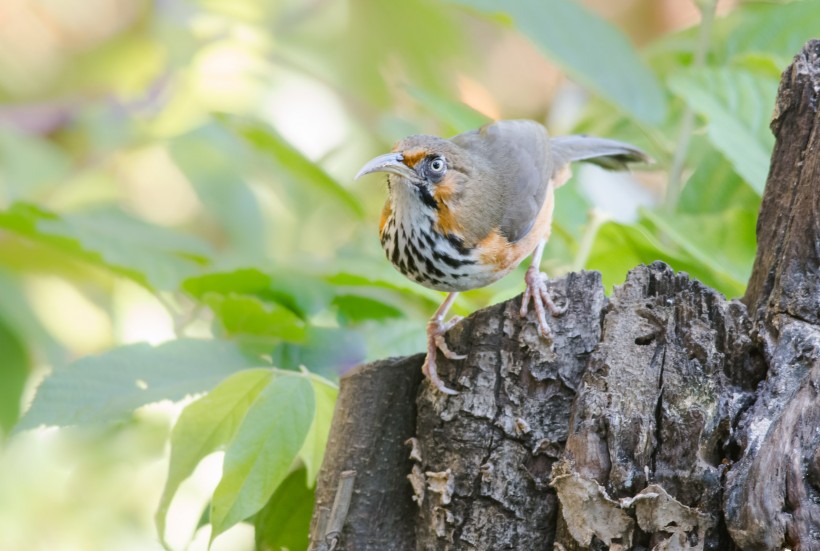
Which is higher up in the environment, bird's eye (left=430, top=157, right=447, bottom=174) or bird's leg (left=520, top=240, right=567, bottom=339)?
bird's eye (left=430, top=157, right=447, bottom=174)

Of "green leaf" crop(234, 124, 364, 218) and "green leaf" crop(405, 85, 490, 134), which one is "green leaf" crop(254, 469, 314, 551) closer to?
"green leaf" crop(234, 124, 364, 218)

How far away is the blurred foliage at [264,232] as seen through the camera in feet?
6.79

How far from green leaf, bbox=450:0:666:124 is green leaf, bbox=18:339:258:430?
4.67ft

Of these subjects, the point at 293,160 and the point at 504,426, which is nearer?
the point at 504,426

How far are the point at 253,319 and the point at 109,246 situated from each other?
59 centimetres

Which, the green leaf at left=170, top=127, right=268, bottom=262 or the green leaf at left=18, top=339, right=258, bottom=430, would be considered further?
the green leaf at left=170, top=127, right=268, bottom=262

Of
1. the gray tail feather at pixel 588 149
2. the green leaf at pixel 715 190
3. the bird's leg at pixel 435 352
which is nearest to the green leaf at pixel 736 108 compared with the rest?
the green leaf at pixel 715 190

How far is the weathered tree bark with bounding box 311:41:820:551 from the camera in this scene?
1.61 meters

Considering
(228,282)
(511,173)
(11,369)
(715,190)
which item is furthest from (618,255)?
(11,369)

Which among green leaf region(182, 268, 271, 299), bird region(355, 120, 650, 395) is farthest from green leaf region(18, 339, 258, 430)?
bird region(355, 120, 650, 395)

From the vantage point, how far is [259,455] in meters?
1.84

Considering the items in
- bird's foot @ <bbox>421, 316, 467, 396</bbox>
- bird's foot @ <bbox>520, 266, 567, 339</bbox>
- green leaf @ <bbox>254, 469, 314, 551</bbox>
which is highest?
bird's foot @ <bbox>520, 266, 567, 339</bbox>

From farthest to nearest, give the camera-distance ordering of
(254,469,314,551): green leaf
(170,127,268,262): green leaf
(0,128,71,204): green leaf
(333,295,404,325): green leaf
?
1. (0,128,71,204): green leaf
2. (170,127,268,262): green leaf
3. (333,295,404,325): green leaf
4. (254,469,314,551): green leaf

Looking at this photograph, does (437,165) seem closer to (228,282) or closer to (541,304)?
(228,282)
